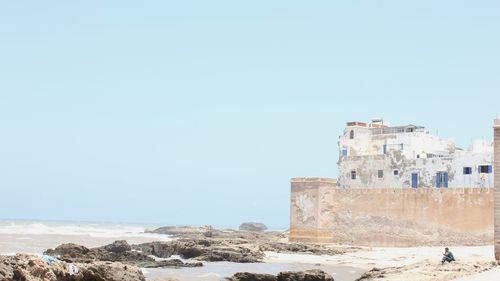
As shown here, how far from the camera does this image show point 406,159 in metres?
47.6

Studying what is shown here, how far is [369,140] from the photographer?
53625 mm

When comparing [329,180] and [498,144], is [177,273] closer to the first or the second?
[498,144]

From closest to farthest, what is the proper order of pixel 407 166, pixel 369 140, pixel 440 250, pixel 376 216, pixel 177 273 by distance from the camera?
pixel 177 273 < pixel 440 250 < pixel 376 216 < pixel 407 166 < pixel 369 140

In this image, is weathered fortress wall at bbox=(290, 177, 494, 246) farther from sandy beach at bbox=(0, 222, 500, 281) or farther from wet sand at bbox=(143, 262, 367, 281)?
wet sand at bbox=(143, 262, 367, 281)

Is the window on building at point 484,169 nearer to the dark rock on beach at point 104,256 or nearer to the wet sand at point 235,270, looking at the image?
the wet sand at point 235,270

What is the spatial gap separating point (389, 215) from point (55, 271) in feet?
82.0

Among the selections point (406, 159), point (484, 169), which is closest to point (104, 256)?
point (484, 169)

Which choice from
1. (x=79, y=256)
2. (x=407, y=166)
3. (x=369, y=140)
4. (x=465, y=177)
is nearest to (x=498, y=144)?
(x=79, y=256)

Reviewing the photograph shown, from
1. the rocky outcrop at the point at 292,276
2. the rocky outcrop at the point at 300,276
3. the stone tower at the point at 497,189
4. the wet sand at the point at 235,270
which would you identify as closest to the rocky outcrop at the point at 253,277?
the rocky outcrop at the point at 292,276

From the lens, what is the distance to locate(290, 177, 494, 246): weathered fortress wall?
33.2 m

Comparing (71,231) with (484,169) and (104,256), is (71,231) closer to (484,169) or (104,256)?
(484,169)

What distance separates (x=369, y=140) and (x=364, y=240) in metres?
17.8

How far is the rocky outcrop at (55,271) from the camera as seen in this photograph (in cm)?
1217

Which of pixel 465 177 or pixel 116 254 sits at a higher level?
pixel 465 177
